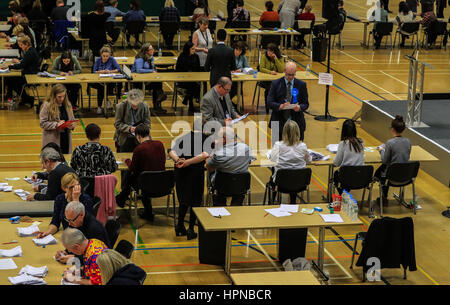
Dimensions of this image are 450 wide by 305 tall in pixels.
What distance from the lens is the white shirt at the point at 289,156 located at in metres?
9.23

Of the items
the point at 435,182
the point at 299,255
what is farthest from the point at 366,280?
the point at 435,182

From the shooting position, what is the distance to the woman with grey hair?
9969mm

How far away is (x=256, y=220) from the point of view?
7.80m

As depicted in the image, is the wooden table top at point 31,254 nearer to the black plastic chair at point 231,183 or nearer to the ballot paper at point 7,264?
the ballot paper at point 7,264

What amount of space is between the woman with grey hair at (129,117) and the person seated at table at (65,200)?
8.58 ft

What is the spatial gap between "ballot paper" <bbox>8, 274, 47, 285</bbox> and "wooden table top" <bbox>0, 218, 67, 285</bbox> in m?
0.04

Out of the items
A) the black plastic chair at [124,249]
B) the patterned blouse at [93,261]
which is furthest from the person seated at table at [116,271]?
the black plastic chair at [124,249]

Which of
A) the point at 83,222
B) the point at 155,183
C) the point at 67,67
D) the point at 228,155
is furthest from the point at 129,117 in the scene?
the point at 67,67

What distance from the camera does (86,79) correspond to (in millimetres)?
13500

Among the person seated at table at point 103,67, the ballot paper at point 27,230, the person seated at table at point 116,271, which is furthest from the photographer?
the person seated at table at point 103,67

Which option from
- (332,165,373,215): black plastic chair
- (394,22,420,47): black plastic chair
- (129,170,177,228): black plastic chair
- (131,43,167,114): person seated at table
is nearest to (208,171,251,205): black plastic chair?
(129,170,177,228): black plastic chair

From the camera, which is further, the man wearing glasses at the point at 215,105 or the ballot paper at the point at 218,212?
the man wearing glasses at the point at 215,105

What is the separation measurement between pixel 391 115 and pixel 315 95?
3.48m

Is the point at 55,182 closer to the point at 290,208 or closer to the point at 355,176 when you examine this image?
the point at 290,208
